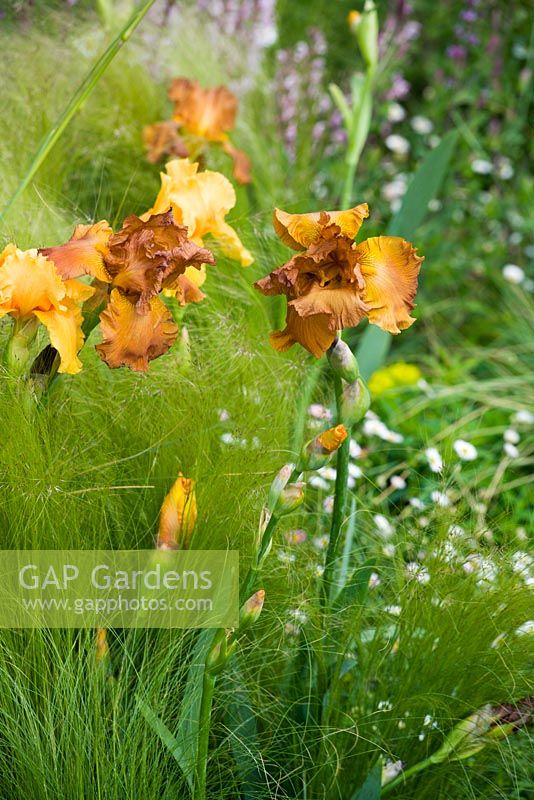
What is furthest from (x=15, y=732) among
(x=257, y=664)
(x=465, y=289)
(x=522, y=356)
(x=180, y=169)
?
(x=465, y=289)

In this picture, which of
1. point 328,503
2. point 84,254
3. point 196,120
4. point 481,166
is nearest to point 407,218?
point 196,120

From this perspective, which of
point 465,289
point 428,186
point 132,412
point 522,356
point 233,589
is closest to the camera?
point 233,589

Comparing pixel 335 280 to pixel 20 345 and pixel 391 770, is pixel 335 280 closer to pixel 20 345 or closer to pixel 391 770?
pixel 20 345

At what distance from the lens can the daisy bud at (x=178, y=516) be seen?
87 centimetres

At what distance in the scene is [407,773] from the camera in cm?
90

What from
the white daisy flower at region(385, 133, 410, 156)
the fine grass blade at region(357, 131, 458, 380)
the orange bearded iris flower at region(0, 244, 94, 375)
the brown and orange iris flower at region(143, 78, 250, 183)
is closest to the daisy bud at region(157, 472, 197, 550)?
the orange bearded iris flower at region(0, 244, 94, 375)

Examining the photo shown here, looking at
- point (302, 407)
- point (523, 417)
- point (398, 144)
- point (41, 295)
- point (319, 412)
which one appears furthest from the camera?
point (398, 144)

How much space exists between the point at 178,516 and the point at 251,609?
0.18 meters

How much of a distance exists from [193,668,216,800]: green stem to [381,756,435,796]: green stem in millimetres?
207

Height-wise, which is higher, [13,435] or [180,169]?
[180,169]

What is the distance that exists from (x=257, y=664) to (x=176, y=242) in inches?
16.5

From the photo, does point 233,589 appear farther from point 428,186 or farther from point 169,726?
point 428,186

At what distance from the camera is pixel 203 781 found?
2.56 feet

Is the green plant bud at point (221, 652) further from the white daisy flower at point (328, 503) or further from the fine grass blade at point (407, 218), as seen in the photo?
the fine grass blade at point (407, 218)
